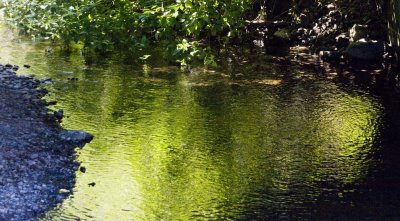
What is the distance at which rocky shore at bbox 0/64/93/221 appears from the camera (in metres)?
8.43

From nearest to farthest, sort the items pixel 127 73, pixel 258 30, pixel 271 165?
pixel 271 165, pixel 127 73, pixel 258 30

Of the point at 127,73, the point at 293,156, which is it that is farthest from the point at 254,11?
the point at 293,156

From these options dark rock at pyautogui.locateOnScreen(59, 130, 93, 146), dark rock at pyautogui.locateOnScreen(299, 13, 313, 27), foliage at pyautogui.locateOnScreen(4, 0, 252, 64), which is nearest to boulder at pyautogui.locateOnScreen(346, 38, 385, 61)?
dark rock at pyautogui.locateOnScreen(299, 13, 313, 27)

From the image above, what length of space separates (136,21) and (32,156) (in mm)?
4095

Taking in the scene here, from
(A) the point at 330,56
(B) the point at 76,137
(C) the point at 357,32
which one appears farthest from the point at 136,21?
(C) the point at 357,32

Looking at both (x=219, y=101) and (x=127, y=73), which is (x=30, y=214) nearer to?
(x=219, y=101)

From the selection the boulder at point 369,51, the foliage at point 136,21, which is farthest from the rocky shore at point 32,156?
the boulder at point 369,51

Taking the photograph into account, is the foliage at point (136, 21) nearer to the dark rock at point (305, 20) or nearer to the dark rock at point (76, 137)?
the dark rock at point (76, 137)

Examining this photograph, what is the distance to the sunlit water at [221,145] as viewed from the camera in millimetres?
8695

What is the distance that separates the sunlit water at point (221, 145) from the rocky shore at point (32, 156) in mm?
267

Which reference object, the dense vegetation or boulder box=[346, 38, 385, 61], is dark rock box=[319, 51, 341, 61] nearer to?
boulder box=[346, 38, 385, 61]

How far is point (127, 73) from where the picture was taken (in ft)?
55.5

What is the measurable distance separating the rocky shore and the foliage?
1.88 meters

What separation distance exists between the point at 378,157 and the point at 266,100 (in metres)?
4.02
